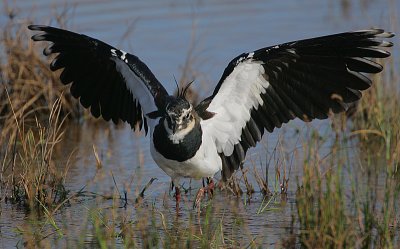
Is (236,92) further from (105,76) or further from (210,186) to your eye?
(105,76)

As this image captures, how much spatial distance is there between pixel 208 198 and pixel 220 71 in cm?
329

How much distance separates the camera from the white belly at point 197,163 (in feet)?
23.5

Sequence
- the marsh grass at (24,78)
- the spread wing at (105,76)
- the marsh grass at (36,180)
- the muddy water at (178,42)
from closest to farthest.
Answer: the marsh grass at (36,180) < the spread wing at (105,76) < the muddy water at (178,42) < the marsh grass at (24,78)

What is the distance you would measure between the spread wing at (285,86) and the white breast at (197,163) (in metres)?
0.10

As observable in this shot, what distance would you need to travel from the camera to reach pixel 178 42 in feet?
38.7

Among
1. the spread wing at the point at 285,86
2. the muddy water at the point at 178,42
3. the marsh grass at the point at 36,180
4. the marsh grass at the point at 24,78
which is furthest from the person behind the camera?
the marsh grass at the point at 24,78

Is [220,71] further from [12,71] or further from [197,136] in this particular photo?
[197,136]

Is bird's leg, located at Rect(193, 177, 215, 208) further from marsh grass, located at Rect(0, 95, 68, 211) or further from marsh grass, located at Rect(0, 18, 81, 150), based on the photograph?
marsh grass, located at Rect(0, 18, 81, 150)

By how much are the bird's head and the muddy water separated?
67cm

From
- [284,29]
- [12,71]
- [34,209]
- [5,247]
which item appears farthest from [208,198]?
[284,29]

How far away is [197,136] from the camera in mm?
7152

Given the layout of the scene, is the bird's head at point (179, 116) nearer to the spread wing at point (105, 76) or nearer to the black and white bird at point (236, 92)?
the black and white bird at point (236, 92)

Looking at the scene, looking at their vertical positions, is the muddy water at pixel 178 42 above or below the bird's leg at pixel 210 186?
above

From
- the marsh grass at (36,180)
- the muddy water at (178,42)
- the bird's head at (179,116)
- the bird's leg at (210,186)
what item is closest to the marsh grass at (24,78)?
the muddy water at (178,42)
